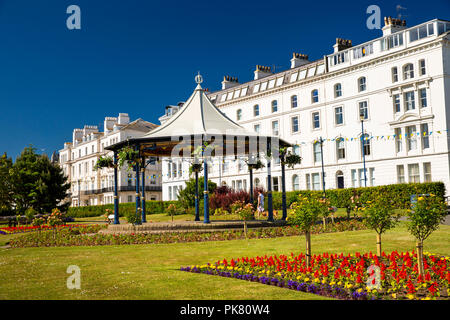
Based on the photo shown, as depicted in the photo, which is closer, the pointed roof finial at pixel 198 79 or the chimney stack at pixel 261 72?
the pointed roof finial at pixel 198 79

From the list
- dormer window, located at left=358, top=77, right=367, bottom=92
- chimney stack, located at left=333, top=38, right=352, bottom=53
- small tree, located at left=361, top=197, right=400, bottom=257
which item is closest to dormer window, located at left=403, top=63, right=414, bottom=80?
dormer window, located at left=358, top=77, right=367, bottom=92

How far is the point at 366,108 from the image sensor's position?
45375 millimetres

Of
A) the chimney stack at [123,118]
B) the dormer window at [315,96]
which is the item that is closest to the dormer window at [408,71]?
the dormer window at [315,96]

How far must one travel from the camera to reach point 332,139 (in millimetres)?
47656

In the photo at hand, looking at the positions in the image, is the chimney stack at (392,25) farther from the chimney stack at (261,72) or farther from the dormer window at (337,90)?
the chimney stack at (261,72)

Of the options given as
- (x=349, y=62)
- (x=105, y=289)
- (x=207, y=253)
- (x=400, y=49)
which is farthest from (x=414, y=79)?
(x=105, y=289)

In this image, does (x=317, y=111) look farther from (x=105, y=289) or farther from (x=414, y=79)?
(x=105, y=289)

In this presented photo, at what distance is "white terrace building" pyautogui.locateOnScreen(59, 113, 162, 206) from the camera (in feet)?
247

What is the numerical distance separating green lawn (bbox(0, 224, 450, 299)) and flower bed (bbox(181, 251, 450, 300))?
1.42ft

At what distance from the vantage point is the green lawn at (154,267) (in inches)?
318

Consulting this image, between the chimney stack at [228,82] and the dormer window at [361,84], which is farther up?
the chimney stack at [228,82]

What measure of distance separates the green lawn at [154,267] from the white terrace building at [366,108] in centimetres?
2519
